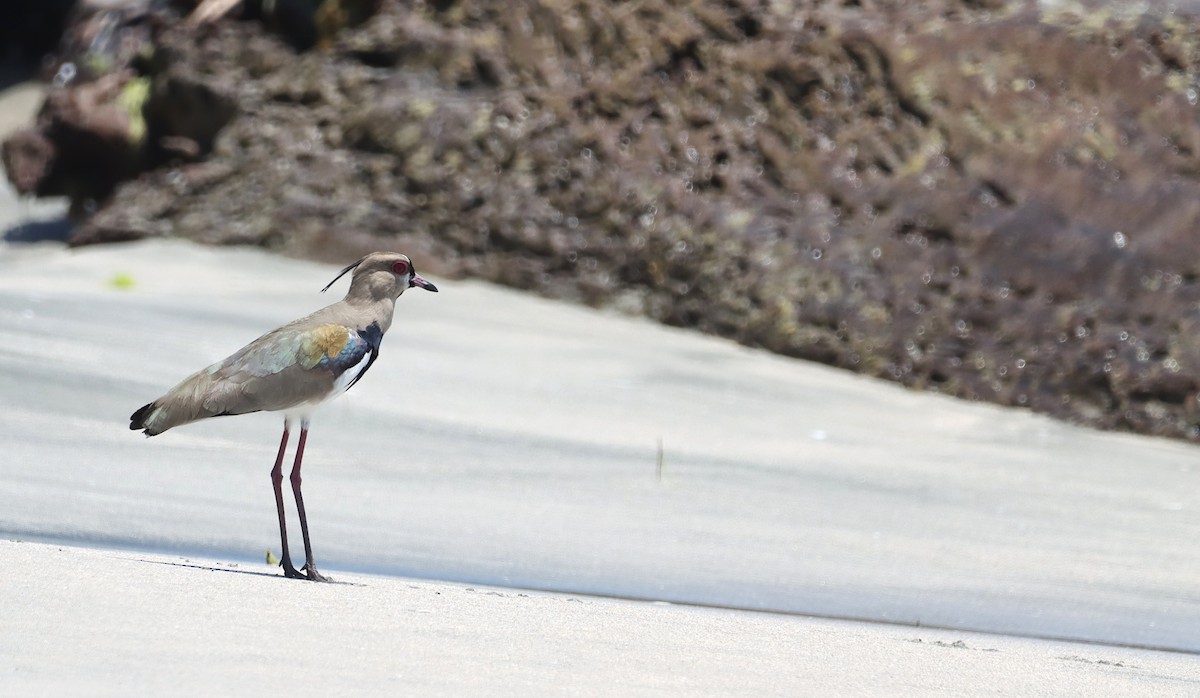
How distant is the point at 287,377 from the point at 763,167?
4.35 meters

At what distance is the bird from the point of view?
3305 millimetres

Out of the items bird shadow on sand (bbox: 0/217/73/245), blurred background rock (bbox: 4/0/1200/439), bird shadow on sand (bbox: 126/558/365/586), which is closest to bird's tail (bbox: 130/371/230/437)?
bird shadow on sand (bbox: 126/558/365/586)

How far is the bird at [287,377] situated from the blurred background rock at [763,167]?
374 cm

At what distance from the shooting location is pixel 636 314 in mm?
7289

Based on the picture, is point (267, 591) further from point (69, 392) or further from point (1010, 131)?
point (1010, 131)

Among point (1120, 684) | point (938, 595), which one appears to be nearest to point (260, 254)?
point (938, 595)

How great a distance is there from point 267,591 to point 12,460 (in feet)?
5.14

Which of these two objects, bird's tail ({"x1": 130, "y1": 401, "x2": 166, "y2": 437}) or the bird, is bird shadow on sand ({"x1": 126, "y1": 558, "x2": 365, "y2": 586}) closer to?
the bird

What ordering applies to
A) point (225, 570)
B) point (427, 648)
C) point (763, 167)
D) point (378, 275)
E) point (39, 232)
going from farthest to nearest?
point (39, 232)
point (763, 167)
point (378, 275)
point (225, 570)
point (427, 648)

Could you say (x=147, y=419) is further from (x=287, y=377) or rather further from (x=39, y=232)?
(x=39, y=232)

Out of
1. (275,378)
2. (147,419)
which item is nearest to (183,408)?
(147,419)

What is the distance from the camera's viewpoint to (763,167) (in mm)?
7320

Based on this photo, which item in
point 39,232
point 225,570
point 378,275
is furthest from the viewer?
point 39,232

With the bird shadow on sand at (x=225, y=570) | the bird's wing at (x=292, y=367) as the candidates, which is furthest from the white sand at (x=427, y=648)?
the bird's wing at (x=292, y=367)
